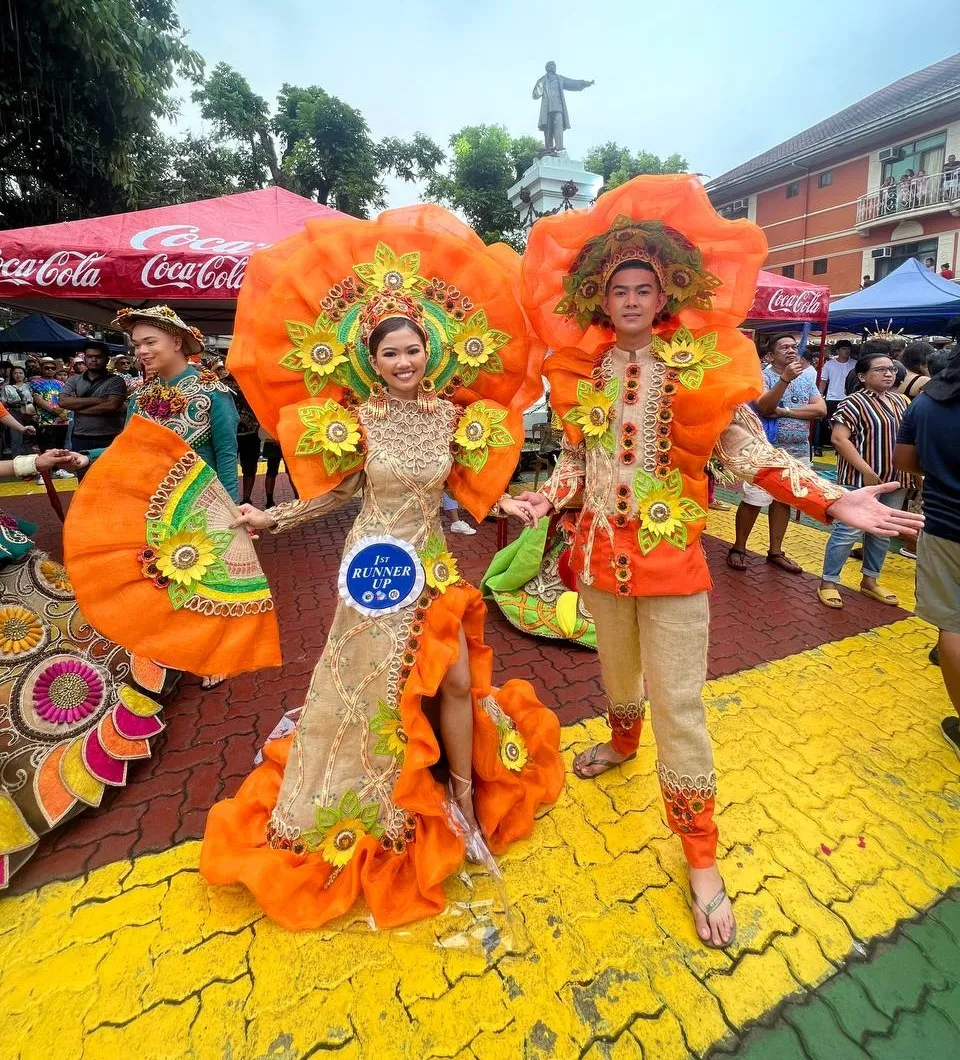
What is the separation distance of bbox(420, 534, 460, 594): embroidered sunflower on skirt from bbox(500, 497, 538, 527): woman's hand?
0.28 metres

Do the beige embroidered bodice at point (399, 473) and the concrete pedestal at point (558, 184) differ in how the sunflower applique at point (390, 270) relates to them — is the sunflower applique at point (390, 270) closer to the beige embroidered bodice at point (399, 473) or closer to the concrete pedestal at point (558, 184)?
the beige embroidered bodice at point (399, 473)

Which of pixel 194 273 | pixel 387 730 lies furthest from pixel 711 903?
pixel 194 273

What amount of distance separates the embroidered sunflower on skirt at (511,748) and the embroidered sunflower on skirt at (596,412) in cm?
124

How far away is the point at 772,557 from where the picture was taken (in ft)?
17.9

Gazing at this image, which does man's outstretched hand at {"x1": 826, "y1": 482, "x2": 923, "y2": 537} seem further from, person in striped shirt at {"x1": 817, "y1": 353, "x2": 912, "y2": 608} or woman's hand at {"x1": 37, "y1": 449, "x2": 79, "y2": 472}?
person in striped shirt at {"x1": 817, "y1": 353, "x2": 912, "y2": 608}

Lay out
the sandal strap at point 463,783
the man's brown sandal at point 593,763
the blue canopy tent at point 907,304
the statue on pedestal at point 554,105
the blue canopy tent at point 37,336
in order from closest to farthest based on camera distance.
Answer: the sandal strap at point 463,783 → the man's brown sandal at point 593,763 → the statue on pedestal at point 554,105 → the blue canopy tent at point 907,304 → the blue canopy tent at point 37,336

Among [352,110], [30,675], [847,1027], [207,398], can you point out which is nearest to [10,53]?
[207,398]

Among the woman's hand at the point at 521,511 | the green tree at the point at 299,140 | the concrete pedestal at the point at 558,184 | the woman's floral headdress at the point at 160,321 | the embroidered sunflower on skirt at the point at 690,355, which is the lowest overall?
the woman's hand at the point at 521,511

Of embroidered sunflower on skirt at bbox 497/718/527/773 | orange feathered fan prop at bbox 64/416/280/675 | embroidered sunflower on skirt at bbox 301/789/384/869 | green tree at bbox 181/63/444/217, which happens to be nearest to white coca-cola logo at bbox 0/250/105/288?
orange feathered fan prop at bbox 64/416/280/675

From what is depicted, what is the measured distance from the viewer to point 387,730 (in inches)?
80.2

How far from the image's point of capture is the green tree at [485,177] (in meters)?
23.5

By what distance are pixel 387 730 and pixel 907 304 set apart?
12.7 metres

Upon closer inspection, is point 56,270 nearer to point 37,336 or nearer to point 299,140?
point 37,336

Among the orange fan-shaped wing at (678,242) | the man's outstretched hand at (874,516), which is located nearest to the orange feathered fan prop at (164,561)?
the orange fan-shaped wing at (678,242)
